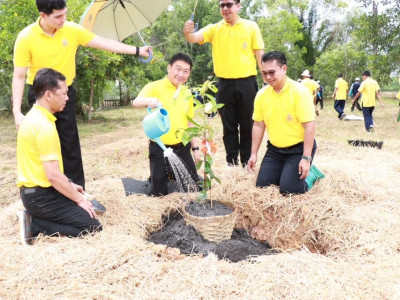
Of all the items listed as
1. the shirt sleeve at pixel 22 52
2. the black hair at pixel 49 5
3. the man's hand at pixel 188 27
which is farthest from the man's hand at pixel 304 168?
the shirt sleeve at pixel 22 52

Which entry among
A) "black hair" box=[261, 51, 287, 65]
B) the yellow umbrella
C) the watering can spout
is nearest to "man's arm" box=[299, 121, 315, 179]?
"black hair" box=[261, 51, 287, 65]

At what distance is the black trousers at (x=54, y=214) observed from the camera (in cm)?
264

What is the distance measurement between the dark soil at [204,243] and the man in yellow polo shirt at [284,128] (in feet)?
2.21

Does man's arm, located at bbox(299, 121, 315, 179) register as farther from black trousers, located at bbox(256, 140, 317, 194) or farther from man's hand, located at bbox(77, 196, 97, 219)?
man's hand, located at bbox(77, 196, 97, 219)

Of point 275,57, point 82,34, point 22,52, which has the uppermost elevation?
point 82,34

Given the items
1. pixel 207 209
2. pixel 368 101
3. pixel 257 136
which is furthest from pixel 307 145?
pixel 368 101

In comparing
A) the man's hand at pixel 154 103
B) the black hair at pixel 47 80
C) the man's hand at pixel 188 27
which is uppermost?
the man's hand at pixel 188 27

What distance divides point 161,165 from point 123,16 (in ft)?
5.55

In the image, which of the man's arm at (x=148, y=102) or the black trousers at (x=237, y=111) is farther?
the black trousers at (x=237, y=111)

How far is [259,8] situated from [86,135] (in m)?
25.8

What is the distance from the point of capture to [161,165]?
139 inches

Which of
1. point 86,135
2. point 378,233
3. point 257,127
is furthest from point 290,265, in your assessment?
point 86,135

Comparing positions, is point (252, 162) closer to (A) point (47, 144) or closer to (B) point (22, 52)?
(A) point (47, 144)

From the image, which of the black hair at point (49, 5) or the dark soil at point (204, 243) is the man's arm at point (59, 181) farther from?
the black hair at point (49, 5)
